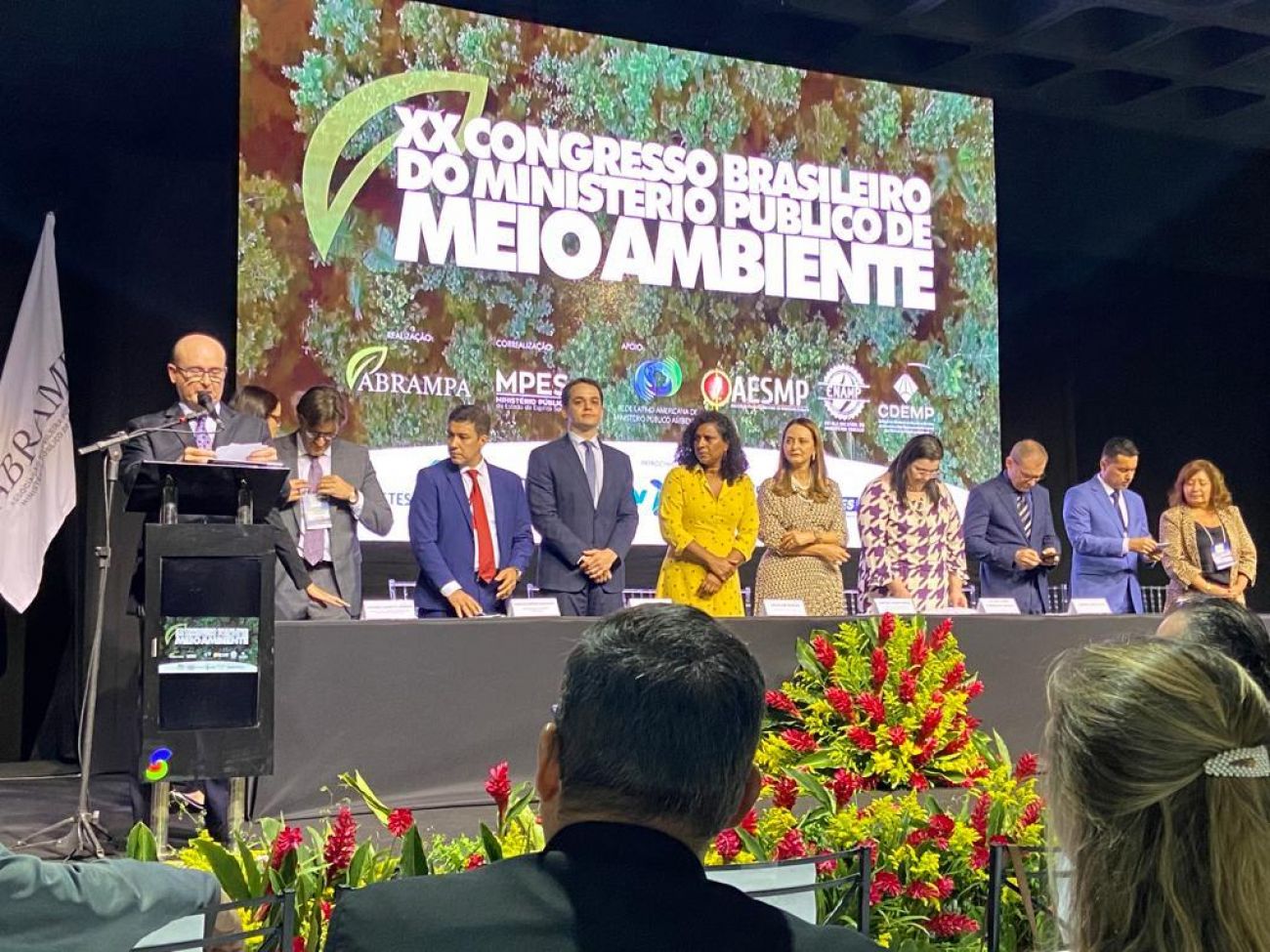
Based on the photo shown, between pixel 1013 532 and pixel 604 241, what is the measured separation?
7.71ft

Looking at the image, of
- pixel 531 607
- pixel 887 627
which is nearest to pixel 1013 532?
pixel 531 607

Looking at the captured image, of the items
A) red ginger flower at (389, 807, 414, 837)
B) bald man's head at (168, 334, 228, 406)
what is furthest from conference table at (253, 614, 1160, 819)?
red ginger flower at (389, 807, 414, 837)

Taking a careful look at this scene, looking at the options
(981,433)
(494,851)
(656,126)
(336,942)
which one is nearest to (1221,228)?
(981,433)

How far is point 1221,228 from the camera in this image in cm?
940

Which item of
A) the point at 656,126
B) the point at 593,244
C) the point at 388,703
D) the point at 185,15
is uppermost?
the point at 185,15

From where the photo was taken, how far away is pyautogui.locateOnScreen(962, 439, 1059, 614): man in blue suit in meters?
5.72

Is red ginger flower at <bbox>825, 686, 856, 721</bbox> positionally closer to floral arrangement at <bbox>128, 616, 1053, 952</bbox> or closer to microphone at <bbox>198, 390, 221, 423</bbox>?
floral arrangement at <bbox>128, 616, 1053, 952</bbox>

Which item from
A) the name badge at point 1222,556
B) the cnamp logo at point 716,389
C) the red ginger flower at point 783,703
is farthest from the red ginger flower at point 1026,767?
the cnamp logo at point 716,389

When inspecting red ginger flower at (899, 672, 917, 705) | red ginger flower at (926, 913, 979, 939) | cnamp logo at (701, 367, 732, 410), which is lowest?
red ginger flower at (926, 913, 979, 939)

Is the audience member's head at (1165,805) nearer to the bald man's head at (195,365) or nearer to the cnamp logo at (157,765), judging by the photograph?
the cnamp logo at (157,765)

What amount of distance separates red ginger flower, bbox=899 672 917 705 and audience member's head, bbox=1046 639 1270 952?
6.32ft

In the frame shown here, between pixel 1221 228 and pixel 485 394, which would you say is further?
pixel 1221 228

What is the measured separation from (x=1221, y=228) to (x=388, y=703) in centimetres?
745

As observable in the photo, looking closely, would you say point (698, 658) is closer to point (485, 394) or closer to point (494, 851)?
point (494, 851)
